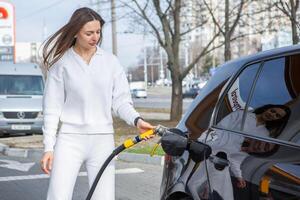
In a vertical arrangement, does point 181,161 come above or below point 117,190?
above

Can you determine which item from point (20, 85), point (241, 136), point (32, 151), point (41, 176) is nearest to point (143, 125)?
point (241, 136)

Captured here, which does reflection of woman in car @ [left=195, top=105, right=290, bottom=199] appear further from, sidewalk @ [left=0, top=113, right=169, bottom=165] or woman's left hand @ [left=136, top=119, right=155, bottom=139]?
sidewalk @ [left=0, top=113, right=169, bottom=165]

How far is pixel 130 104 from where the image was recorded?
→ 402cm

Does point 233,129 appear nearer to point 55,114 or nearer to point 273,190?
point 273,190

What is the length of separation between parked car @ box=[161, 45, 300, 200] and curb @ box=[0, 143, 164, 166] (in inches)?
248

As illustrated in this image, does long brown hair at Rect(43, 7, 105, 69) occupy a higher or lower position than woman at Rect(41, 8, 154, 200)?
higher

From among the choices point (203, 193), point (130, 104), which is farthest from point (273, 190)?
point (130, 104)

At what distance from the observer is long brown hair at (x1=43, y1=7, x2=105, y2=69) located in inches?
152

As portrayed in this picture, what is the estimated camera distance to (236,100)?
3371 mm

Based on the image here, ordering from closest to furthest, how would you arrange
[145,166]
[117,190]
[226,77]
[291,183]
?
[291,183] < [226,77] < [117,190] < [145,166]

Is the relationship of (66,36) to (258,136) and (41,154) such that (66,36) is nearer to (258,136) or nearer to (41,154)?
(258,136)

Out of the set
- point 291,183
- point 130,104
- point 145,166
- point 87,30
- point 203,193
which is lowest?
point 145,166

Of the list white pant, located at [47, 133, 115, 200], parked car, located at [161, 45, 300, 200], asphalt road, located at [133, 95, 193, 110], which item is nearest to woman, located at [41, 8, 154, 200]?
white pant, located at [47, 133, 115, 200]

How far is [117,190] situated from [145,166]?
87.7 inches
